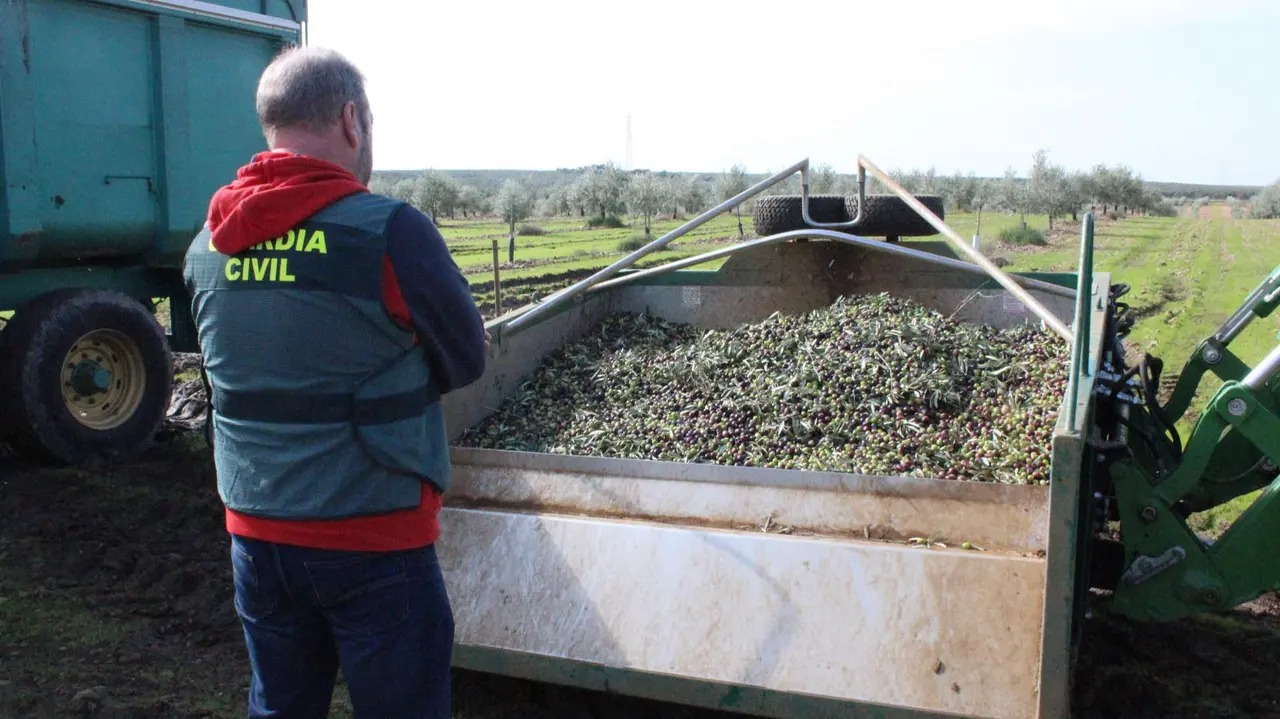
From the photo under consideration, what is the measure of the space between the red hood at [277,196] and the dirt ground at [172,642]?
202cm

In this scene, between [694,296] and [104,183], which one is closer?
[694,296]

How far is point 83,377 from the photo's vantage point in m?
6.13

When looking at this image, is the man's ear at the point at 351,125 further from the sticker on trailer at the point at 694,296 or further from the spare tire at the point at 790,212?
the spare tire at the point at 790,212

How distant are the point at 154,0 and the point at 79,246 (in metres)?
1.60

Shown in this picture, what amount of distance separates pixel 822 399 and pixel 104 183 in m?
4.67

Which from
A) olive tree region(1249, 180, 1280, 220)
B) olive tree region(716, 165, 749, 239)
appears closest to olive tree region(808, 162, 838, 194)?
olive tree region(716, 165, 749, 239)

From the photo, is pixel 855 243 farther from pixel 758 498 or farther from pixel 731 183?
pixel 731 183

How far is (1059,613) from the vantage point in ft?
8.39

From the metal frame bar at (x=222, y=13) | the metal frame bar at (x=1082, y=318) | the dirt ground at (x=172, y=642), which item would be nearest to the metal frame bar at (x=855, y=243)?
the metal frame bar at (x=1082, y=318)

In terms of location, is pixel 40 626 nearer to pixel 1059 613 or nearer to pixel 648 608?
pixel 648 608

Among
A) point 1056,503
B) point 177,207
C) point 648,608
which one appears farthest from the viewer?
point 177,207

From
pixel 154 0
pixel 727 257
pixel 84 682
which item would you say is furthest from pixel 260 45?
pixel 84 682

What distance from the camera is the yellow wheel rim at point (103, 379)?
6.13 metres

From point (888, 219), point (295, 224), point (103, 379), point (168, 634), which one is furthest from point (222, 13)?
point (295, 224)
